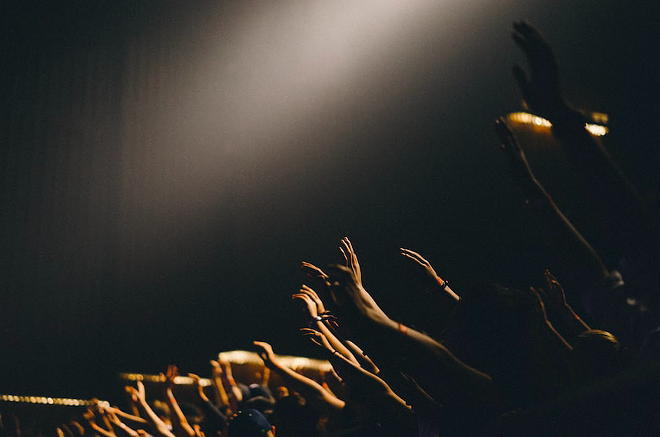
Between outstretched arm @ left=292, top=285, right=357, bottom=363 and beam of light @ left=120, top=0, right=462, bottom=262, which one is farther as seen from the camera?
beam of light @ left=120, top=0, right=462, bottom=262

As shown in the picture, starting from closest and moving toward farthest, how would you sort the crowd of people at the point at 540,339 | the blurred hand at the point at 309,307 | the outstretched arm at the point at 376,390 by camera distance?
the crowd of people at the point at 540,339
the outstretched arm at the point at 376,390
the blurred hand at the point at 309,307

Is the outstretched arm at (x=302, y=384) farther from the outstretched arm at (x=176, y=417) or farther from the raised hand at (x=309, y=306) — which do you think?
the outstretched arm at (x=176, y=417)

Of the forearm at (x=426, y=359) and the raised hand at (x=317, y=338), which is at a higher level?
the forearm at (x=426, y=359)

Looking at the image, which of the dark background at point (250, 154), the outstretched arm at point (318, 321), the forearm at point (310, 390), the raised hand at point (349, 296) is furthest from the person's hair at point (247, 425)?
the dark background at point (250, 154)

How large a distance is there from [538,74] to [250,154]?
386 centimetres

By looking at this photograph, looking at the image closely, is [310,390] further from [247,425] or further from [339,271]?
[339,271]

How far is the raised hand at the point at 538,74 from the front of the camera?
106 centimetres

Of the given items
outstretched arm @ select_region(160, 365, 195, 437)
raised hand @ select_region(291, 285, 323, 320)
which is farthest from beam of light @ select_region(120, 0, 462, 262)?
raised hand @ select_region(291, 285, 323, 320)

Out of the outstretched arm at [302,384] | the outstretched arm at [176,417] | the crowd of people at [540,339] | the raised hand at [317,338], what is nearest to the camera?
the crowd of people at [540,339]

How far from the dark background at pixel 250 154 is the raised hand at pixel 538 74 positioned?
74.8 inches

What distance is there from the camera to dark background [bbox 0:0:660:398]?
12.2ft

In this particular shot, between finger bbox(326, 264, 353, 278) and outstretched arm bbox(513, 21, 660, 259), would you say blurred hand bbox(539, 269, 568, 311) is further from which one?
finger bbox(326, 264, 353, 278)

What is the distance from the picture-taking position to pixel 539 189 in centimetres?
133

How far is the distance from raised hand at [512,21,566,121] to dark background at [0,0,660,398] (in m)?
1.90
